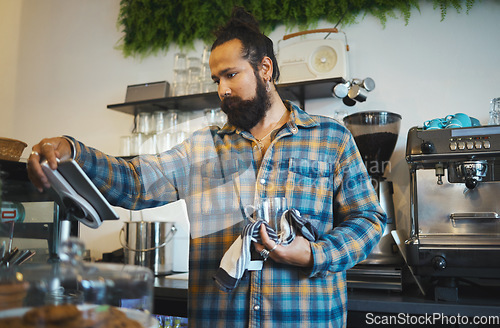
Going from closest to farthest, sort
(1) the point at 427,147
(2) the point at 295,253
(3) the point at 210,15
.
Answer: (2) the point at 295,253 → (1) the point at 427,147 → (3) the point at 210,15

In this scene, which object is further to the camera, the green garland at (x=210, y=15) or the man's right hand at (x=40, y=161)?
the green garland at (x=210, y=15)

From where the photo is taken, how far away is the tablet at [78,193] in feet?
2.74

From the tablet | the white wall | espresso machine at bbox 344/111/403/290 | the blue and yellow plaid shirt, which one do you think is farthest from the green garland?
the tablet

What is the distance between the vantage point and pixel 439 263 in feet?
6.07

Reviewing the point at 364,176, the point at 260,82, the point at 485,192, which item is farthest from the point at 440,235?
the point at 260,82

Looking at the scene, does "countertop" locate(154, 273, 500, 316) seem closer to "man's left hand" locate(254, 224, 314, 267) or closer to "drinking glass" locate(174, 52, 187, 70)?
"man's left hand" locate(254, 224, 314, 267)

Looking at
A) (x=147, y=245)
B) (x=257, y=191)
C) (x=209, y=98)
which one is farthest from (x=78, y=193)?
(x=209, y=98)

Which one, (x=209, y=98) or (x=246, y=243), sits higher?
(x=209, y=98)

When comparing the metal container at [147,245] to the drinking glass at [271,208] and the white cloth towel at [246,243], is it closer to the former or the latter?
the white cloth towel at [246,243]

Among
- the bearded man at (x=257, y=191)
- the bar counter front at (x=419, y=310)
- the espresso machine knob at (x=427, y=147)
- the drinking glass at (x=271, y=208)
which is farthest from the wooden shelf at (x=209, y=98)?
the drinking glass at (x=271, y=208)

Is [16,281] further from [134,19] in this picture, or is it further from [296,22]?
[134,19]

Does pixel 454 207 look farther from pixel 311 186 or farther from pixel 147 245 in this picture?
pixel 147 245

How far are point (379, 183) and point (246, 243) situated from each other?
4.20ft

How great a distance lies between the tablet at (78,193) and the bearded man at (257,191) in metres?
0.36
